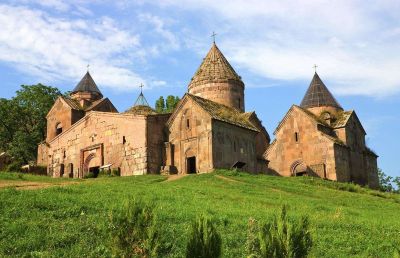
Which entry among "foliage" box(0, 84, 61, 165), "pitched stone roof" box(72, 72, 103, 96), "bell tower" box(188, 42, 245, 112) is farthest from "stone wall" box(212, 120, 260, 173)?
"foliage" box(0, 84, 61, 165)

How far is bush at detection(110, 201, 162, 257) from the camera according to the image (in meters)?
9.52

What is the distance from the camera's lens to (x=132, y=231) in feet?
31.8

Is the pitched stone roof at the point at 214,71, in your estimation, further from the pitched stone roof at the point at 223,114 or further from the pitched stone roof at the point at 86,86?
the pitched stone roof at the point at 86,86

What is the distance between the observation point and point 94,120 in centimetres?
3588

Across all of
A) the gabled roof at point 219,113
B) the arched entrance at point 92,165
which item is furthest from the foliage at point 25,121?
the gabled roof at point 219,113

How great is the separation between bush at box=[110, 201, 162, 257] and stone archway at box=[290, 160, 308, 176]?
2801 centimetres

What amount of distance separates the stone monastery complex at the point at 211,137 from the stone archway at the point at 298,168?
0.23ft

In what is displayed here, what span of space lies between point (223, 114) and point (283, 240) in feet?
80.4

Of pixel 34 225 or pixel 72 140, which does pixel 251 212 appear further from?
pixel 72 140

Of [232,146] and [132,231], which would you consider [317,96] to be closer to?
[232,146]

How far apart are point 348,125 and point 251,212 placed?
23.5 m

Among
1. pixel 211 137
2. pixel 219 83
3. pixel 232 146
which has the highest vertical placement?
pixel 219 83

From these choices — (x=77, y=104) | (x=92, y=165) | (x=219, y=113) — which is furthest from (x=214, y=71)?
(x=77, y=104)

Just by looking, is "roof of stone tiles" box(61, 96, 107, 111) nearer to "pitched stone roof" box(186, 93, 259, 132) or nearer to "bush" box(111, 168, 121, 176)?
"bush" box(111, 168, 121, 176)
